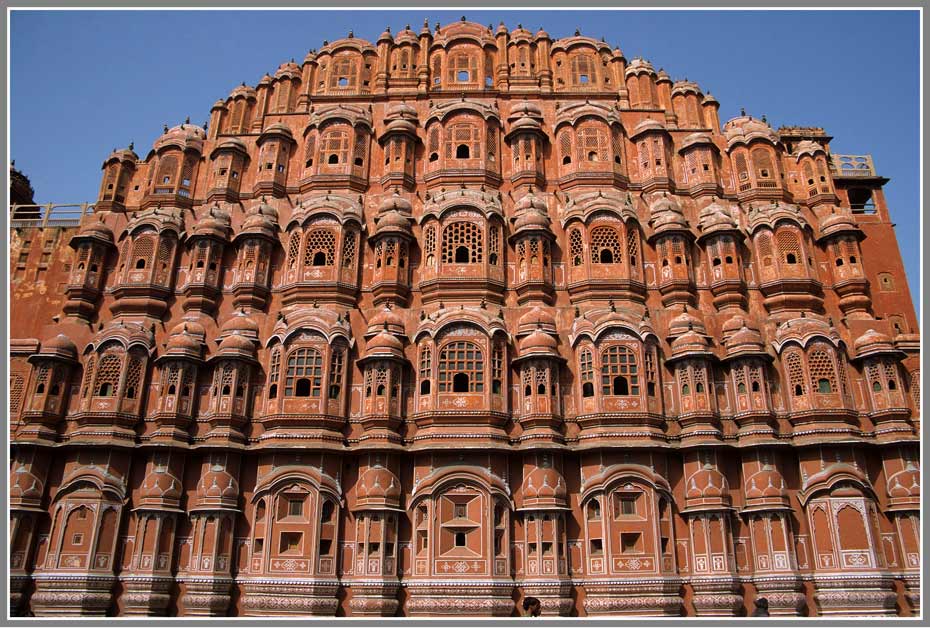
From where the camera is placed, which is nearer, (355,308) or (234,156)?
(355,308)

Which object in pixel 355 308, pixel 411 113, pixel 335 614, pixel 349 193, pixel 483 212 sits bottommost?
pixel 335 614

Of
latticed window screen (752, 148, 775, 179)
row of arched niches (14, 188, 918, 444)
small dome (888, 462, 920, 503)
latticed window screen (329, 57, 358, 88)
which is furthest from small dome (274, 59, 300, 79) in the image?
small dome (888, 462, 920, 503)

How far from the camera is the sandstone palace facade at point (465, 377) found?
773 inches

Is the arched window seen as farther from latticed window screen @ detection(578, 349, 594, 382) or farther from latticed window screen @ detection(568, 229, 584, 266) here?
latticed window screen @ detection(568, 229, 584, 266)

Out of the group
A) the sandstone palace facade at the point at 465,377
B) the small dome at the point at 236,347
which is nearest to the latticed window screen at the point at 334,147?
the sandstone palace facade at the point at 465,377

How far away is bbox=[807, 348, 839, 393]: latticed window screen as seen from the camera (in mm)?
21312

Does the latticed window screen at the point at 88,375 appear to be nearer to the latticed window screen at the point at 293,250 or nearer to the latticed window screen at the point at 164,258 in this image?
the latticed window screen at the point at 164,258

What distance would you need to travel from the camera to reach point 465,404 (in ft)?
69.3

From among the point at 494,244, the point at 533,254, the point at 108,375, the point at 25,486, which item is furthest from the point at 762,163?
the point at 25,486

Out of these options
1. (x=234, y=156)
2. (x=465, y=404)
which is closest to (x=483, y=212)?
(x=465, y=404)

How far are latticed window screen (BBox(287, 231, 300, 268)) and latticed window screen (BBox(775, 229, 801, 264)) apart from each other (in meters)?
16.3

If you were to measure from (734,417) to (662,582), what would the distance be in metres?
5.39

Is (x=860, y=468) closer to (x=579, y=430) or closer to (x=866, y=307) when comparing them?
(x=866, y=307)

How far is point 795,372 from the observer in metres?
21.7
